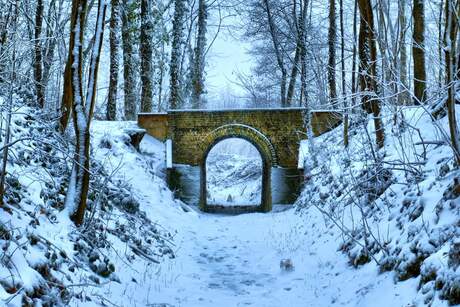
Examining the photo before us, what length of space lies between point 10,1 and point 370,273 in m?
5.83

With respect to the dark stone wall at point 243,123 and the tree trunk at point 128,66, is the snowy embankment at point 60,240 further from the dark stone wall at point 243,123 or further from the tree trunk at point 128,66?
the tree trunk at point 128,66

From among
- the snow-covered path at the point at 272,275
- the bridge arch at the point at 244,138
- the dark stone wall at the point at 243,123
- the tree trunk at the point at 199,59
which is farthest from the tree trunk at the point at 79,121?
the tree trunk at the point at 199,59

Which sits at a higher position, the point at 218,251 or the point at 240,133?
the point at 240,133

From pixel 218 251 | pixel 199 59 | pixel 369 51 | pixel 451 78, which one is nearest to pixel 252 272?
pixel 218 251

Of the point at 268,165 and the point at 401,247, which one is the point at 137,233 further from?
the point at 268,165

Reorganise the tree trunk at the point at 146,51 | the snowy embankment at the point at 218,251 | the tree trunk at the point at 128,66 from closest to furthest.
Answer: the snowy embankment at the point at 218,251 → the tree trunk at the point at 146,51 → the tree trunk at the point at 128,66

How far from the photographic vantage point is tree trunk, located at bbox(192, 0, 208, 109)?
21125mm

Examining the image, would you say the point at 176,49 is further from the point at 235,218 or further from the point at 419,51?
the point at 419,51

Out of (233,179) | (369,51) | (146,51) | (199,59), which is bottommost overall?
(233,179)

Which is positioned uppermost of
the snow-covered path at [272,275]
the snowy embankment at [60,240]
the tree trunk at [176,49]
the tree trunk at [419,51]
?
the tree trunk at [176,49]

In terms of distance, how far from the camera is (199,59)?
21.4 meters

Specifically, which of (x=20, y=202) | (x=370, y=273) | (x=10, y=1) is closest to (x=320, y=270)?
(x=370, y=273)

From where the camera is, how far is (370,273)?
210 inches

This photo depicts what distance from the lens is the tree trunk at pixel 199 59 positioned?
2112cm
